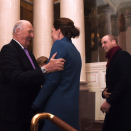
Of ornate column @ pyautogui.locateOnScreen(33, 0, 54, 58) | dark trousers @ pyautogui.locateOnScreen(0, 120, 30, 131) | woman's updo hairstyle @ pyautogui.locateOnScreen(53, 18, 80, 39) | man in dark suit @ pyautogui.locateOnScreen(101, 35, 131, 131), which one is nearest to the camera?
dark trousers @ pyautogui.locateOnScreen(0, 120, 30, 131)

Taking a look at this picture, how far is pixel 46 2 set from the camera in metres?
6.55

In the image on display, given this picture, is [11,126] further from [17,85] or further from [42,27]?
[42,27]

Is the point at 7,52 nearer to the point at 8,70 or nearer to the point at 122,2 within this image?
the point at 8,70

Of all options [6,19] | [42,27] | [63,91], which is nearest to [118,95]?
[63,91]

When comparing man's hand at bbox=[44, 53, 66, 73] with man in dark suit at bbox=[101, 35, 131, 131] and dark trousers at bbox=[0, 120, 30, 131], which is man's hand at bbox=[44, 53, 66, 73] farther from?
man in dark suit at bbox=[101, 35, 131, 131]

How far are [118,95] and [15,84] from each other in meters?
1.42

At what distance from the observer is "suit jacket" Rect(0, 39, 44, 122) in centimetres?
215

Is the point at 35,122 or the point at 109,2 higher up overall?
the point at 109,2

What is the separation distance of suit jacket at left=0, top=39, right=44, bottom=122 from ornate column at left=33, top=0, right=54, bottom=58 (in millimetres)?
3982

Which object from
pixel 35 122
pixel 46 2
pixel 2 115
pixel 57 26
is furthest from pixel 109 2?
pixel 35 122

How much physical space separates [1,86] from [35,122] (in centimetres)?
123

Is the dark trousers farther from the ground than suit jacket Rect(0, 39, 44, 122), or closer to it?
closer to it

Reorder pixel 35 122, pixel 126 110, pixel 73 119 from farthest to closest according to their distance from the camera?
pixel 126 110 → pixel 73 119 → pixel 35 122

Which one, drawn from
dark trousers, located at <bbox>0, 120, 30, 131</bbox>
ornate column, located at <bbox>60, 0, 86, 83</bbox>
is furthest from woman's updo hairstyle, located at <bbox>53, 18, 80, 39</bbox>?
ornate column, located at <bbox>60, 0, 86, 83</bbox>
